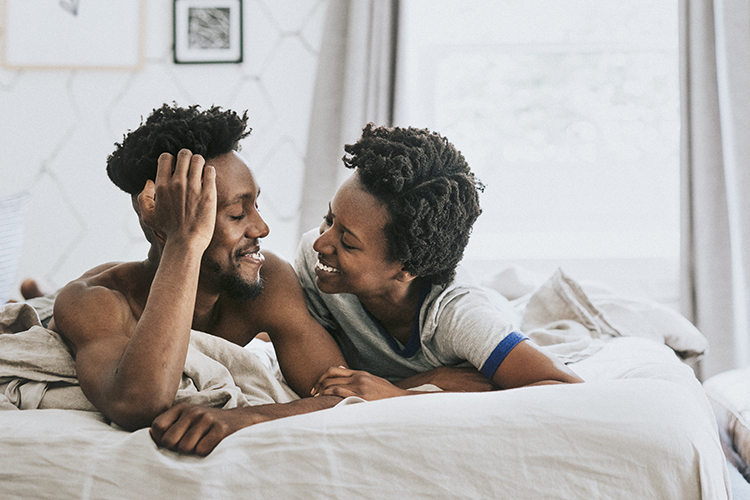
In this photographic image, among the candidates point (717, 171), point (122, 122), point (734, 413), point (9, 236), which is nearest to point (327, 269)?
point (734, 413)

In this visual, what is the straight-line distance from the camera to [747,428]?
4.53 ft

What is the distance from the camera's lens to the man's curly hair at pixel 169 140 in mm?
1231

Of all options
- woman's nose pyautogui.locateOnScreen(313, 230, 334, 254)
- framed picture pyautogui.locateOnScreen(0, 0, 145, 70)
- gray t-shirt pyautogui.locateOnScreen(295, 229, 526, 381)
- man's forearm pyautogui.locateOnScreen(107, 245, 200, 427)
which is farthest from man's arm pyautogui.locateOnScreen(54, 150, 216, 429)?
framed picture pyautogui.locateOnScreen(0, 0, 145, 70)

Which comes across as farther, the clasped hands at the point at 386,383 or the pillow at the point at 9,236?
the pillow at the point at 9,236

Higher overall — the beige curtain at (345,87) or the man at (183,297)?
the beige curtain at (345,87)

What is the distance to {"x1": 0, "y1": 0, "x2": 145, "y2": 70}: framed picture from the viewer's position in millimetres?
2871

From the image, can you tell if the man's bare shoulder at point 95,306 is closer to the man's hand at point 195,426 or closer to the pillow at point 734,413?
the man's hand at point 195,426

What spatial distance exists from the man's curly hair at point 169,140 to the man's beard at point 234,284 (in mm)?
234

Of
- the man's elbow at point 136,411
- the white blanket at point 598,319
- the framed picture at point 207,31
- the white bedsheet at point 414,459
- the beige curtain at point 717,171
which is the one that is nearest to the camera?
the white bedsheet at point 414,459

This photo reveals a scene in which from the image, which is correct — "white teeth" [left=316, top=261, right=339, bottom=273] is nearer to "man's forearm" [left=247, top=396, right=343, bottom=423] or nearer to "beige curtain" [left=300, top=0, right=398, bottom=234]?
"man's forearm" [left=247, top=396, right=343, bottom=423]

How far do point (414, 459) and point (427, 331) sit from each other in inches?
20.6

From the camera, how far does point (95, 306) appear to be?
1.15m

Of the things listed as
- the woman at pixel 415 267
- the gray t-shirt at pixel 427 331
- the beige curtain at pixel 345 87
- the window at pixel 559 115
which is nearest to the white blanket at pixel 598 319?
the gray t-shirt at pixel 427 331

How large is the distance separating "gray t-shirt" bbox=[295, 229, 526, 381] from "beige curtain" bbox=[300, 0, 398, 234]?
1145mm
